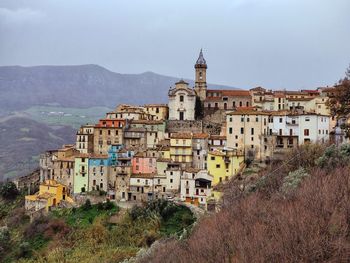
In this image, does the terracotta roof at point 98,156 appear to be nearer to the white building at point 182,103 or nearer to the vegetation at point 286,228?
the white building at point 182,103

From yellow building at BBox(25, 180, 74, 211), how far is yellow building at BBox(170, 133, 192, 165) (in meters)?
10.8

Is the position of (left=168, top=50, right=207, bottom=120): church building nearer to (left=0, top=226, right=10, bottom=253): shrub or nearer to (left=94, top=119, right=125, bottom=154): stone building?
(left=94, top=119, right=125, bottom=154): stone building

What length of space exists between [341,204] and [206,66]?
159ft

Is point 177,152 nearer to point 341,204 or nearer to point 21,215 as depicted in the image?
point 21,215

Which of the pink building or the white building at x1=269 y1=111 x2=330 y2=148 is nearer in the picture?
the white building at x1=269 y1=111 x2=330 y2=148

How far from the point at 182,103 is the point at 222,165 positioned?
13399 mm

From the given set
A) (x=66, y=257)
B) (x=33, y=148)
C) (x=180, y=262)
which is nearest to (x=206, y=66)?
(x=66, y=257)

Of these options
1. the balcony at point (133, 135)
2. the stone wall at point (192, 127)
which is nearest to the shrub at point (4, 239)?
the balcony at point (133, 135)

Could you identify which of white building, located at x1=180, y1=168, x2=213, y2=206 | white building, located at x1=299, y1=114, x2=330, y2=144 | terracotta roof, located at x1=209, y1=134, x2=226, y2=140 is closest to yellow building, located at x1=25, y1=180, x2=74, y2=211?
white building, located at x1=180, y1=168, x2=213, y2=206

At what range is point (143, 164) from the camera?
51719 millimetres

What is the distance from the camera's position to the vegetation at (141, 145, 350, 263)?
17.3m

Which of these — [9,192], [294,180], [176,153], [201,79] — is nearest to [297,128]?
[176,153]

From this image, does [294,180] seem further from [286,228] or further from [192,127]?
[192,127]

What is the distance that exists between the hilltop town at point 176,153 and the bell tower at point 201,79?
660 centimetres
